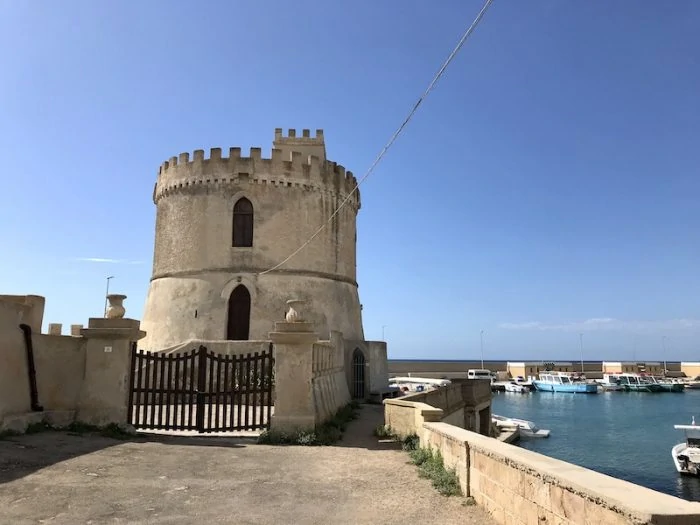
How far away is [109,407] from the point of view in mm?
13734

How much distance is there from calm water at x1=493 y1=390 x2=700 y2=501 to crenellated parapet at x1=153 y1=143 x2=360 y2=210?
22.0 meters

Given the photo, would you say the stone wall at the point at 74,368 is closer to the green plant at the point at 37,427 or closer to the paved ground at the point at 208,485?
the green plant at the point at 37,427

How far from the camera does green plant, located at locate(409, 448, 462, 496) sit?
8133mm

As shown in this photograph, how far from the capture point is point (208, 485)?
864cm

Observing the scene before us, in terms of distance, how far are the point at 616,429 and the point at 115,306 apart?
45346mm

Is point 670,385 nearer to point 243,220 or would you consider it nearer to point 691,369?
point 691,369

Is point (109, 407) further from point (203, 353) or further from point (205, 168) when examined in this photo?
point (205, 168)

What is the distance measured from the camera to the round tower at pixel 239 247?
23422mm

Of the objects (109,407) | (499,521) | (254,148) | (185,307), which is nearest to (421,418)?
(499,521)

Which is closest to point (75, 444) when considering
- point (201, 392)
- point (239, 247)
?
point (201, 392)

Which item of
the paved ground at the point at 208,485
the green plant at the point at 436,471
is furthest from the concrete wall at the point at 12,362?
the green plant at the point at 436,471

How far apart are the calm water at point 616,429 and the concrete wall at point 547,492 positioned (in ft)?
73.6

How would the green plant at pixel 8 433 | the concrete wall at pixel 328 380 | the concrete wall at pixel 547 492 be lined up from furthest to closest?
the concrete wall at pixel 328 380 < the green plant at pixel 8 433 < the concrete wall at pixel 547 492

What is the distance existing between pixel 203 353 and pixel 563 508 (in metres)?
10.9
